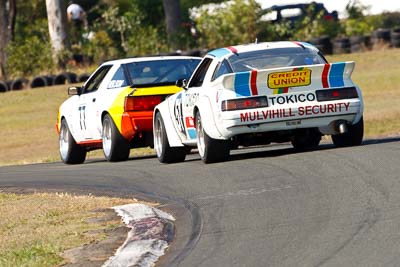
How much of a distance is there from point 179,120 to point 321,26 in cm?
2629

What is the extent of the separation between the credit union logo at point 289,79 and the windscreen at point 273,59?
60 cm

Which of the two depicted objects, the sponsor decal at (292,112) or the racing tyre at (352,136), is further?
the racing tyre at (352,136)

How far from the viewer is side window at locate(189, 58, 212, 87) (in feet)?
50.0

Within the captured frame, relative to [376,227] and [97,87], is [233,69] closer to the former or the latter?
[97,87]

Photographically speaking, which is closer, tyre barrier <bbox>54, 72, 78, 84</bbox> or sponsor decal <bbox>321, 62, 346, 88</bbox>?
sponsor decal <bbox>321, 62, 346, 88</bbox>

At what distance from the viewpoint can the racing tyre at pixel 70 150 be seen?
19.3 meters

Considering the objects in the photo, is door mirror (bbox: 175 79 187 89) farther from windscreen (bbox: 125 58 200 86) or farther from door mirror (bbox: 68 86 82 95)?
door mirror (bbox: 68 86 82 95)

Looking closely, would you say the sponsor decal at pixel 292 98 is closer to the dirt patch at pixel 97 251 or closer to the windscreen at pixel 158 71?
the windscreen at pixel 158 71

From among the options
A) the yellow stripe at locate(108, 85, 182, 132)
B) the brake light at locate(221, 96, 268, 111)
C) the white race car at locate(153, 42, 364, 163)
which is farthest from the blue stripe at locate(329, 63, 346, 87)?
the yellow stripe at locate(108, 85, 182, 132)

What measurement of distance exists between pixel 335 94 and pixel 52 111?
2191 centimetres

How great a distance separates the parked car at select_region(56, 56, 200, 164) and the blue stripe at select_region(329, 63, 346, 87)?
3378mm

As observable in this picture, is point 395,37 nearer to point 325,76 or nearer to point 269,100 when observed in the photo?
point 325,76

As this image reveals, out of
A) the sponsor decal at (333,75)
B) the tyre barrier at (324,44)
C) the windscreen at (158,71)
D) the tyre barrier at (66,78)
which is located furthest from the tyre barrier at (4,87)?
the sponsor decal at (333,75)

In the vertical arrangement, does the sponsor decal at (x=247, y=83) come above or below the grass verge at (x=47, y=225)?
above
